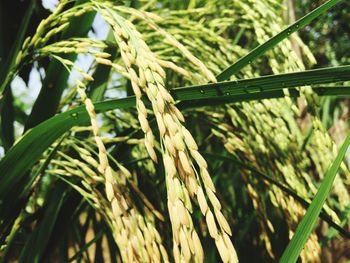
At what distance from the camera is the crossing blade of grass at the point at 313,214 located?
2.41 feet

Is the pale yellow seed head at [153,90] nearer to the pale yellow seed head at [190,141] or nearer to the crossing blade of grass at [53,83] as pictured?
the pale yellow seed head at [190,141]

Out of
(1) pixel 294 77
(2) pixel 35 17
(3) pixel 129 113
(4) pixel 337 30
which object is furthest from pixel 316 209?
(4) pixel 337 30

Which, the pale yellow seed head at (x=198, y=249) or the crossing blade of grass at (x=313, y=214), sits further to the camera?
the crossing blade of grass at (x=313, y=214)

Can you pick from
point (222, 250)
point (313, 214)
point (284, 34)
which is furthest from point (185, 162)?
point (284, 34)

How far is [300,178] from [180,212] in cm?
69

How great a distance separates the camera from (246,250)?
185 cm

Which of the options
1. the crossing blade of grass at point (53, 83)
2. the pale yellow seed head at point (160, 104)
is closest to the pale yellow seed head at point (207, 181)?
the pale yellow seed head at point (160, 104)

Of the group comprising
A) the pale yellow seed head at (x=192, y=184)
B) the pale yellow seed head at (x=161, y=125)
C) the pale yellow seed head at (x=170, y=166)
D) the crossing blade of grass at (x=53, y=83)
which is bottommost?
the pale yellow seed head at (x=192, y=184)

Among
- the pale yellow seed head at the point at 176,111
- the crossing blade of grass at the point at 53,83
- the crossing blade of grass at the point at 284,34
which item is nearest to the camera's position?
the pale yellow seed head at the point at 176,111

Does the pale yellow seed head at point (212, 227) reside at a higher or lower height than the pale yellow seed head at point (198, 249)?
higher

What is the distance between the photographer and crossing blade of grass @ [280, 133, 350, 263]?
0.73 m

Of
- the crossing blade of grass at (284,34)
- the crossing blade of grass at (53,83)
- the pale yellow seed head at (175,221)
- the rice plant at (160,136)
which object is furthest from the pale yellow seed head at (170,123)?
the crossing blade of grass at (53,83)

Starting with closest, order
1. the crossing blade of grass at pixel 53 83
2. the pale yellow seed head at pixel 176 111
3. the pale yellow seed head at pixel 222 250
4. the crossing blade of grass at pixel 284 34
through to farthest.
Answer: the pale yellow seed head at pixel 222 250, the pale yellow seed head at pixel 176 111, the crossing blade of grass at pixel 284 34, the crossing blade of grass at pixel 53 83

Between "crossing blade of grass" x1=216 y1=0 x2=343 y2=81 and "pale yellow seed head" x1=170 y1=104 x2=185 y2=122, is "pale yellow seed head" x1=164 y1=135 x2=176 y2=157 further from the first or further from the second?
"crossing blade of grass" x1=216 y1=0 x2=343 y2=81
